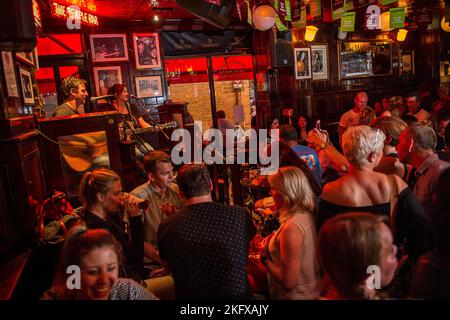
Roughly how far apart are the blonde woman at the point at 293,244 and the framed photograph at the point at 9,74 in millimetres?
2782

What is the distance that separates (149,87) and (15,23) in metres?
5.19

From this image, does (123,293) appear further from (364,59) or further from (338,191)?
(364,59)

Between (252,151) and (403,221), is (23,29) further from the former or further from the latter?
(403,221)

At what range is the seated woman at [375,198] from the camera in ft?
8.41

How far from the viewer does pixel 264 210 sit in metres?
3.71

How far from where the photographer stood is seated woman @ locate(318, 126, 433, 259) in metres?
2.56

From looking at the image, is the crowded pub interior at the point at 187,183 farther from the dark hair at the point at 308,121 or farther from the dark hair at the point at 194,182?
the dark hair at the point at 308,121

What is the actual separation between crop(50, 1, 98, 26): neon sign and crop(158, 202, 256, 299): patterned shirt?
17.1ft

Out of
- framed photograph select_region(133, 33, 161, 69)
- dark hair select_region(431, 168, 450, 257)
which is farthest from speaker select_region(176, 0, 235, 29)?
dark hair select_region(431, 168, 450, 257)

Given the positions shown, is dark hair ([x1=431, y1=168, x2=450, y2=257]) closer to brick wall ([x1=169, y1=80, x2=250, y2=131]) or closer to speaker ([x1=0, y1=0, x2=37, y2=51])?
speaker ([x1=0, y1=0, x2=37, y2=51])

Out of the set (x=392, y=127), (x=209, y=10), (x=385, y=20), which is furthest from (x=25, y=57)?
(x=385, y=20)

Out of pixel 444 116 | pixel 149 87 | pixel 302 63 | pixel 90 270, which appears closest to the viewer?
pixel 90 270

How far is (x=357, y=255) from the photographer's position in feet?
4.89
